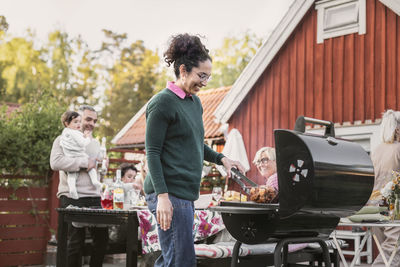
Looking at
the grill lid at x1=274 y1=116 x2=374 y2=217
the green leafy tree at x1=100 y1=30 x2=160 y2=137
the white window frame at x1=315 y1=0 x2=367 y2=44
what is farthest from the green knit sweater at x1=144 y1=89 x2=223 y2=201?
the green leafy tree at x1=100 y1=30 x2=160 y2=137

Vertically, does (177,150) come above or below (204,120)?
below

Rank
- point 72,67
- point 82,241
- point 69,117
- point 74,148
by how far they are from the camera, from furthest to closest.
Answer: point 72,67, point 69,117, point 74,148, point 82,241

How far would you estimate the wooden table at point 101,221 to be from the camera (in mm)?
4121

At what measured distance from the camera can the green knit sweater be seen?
8.91ft

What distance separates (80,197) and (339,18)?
7437mm

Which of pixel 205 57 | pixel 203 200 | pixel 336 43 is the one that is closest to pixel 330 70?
pixel 336 43

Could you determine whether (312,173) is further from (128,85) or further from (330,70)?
(128,85)

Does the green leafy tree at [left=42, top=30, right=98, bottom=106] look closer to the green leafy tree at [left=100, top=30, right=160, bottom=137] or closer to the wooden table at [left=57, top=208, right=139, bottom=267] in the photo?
the green leafy tree at [left=100, top=30, right=160, bottom=137]

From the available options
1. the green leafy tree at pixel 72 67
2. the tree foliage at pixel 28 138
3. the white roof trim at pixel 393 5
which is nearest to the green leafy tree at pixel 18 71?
the green leafy tree at pixel 72 67

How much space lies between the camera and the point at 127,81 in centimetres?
3328

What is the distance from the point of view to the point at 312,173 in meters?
2.76

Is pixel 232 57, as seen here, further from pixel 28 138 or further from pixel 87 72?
pixel 28 138

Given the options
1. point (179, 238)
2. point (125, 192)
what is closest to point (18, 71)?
point (125, 192)

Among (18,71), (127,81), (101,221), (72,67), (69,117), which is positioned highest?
(72,67)
